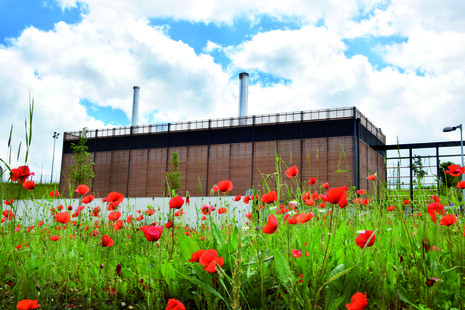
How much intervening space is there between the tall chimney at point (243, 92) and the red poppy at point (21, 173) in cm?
3478

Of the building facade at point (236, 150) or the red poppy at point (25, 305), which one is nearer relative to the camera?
the red poppy at point (25, 305)

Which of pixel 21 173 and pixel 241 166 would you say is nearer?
pixel 21 173

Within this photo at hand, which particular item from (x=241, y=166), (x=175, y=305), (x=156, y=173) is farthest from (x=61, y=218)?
(x=156, y=173)

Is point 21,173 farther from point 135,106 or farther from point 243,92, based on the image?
point 135,106

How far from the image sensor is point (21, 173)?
7.52ft

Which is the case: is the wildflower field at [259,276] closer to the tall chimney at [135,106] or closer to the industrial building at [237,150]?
→ the industrial building at [237,150]

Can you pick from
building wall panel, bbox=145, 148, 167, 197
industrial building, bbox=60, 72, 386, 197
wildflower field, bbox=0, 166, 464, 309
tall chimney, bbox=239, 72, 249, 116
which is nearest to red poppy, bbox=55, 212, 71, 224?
wildflower field, bbox=0, 166, 464, 309

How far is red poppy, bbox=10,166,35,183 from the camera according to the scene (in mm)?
2260

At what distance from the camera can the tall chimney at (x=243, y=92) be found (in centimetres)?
3700

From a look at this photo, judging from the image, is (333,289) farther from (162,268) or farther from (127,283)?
(127,283)

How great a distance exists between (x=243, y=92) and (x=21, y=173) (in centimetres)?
3633

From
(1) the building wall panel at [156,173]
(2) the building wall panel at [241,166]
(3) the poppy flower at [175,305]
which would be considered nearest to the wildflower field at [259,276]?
(3) the poppy flower at [175,305]

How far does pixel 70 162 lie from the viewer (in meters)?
37.0

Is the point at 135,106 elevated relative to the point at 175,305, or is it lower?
elevated
